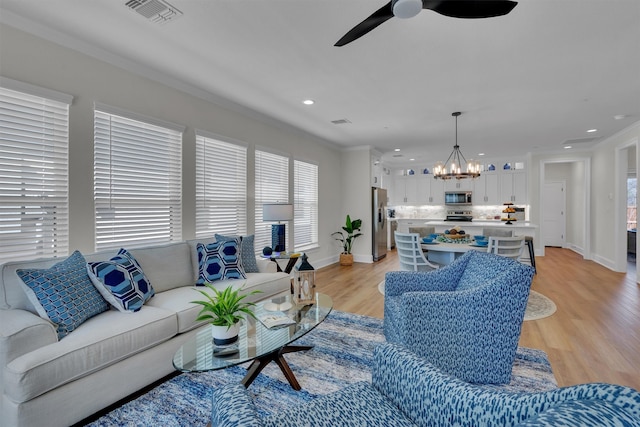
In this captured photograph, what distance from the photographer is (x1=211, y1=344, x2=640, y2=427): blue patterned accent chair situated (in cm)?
58

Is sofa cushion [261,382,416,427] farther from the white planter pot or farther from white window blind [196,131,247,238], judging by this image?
white window blind [196,131,247,238]

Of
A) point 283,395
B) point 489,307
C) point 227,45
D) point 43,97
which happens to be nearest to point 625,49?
point 489,307

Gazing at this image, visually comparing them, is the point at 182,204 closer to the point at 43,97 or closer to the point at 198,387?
the point at 43,97

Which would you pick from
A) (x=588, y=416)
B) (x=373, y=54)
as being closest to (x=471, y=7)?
(x=373, y=54)

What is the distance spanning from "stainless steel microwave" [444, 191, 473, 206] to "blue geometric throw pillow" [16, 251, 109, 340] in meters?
8.92

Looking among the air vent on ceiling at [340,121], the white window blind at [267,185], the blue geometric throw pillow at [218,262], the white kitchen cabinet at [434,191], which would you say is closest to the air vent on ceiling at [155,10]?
the blue geometric throw pillow at [218,262]

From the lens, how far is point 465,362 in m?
2.06

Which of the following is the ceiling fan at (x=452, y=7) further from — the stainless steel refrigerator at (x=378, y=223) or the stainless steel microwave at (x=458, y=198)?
the stainless steel microwave at (x=458, y=198)

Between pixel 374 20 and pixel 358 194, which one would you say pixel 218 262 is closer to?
pixel 374 20

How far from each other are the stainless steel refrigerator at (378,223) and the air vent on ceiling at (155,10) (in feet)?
17.5

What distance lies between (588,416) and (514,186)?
9.27 m

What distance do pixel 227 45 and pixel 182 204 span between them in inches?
70.7

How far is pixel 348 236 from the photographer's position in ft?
22.6

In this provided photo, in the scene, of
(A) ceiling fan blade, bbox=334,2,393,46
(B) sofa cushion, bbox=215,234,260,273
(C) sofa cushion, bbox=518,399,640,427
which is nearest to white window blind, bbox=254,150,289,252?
(B) sofa cushion, bbox=215,234,260,273
